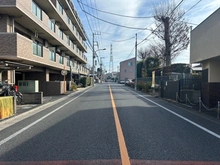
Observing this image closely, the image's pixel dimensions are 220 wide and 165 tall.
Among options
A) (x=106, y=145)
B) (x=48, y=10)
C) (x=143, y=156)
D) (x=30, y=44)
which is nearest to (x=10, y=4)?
(x=30, y=44)

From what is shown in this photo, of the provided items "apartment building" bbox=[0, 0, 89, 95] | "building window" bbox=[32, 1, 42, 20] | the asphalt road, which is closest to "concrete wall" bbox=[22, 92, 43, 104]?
"apartment building" bbox=[0, 0, 89, 95]

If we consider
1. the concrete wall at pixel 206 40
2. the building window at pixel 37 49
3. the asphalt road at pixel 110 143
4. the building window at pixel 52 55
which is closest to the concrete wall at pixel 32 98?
the building window at pixel 37 49

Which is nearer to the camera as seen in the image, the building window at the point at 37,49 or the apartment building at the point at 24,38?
the apartment building at the point at 24,38

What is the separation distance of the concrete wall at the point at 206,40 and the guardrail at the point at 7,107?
9.96 meters

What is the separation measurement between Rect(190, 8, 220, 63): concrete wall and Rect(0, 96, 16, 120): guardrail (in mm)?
9958

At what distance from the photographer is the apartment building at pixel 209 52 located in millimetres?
11016

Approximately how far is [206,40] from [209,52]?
34.6 inches

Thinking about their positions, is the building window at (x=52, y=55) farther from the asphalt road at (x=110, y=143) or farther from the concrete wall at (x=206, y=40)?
the asphalt road at (x=110, y=143)

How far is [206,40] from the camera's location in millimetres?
12164

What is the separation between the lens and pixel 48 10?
21.8 meters

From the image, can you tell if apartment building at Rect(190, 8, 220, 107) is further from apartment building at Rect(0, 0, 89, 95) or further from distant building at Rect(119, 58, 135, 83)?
distant building at Rect(119, 58, 135, 83)

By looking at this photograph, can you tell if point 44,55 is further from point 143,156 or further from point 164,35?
point 164,35

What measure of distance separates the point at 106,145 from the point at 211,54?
8702mm

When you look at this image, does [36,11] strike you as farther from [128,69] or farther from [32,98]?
[128,69]
